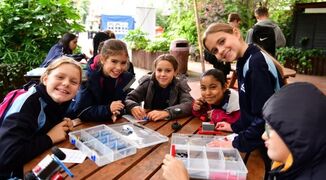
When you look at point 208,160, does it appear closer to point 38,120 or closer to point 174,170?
point 174,170

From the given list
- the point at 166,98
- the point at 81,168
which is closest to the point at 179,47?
the point at 166,98

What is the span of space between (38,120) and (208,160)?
1.04 meters

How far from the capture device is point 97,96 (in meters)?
2.55

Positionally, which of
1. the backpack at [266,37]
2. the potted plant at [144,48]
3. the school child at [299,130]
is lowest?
the potted plant at [144,48]

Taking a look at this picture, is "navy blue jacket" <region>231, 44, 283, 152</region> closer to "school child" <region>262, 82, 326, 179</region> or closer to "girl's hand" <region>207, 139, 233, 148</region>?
"girl's hand" <region>207, 139, 233, 148</region>

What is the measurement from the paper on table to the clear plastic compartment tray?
1.70 feet

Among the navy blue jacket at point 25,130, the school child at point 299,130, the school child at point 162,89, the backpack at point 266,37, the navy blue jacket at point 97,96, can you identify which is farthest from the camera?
the backpack at point 266,37

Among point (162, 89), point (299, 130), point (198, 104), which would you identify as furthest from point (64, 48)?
point (299, 130)

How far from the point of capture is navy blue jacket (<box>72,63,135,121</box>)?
231cm

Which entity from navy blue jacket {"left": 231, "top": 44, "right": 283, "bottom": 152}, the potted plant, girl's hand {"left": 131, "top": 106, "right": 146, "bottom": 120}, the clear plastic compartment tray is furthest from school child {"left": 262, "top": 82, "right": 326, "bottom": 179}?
the potted plant

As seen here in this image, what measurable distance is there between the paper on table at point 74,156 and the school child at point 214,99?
3.68 ft

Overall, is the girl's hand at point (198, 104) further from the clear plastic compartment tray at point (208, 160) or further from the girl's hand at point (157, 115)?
the clear plastic compartment tray at point (208, 160)

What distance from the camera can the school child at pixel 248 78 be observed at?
5.65ft

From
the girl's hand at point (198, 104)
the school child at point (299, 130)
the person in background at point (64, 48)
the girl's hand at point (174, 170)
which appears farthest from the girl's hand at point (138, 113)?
the person in background at point (64, 48)
